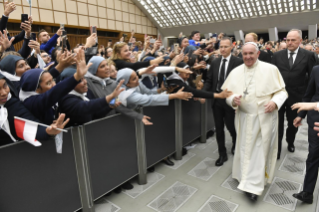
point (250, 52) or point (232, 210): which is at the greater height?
point (250, 52)

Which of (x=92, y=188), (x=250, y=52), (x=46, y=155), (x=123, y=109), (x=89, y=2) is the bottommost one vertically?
(x=92, y=188)

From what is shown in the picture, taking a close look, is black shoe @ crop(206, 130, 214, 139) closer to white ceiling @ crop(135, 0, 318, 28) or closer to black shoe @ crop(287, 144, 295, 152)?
black shoe @ crop(287, 144, 295, 152)

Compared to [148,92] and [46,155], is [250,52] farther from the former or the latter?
[46,155]

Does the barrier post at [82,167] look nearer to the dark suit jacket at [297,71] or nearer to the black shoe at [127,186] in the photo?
the black shoe at [127,186]

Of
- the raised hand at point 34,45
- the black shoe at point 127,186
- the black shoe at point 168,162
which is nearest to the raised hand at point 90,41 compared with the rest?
the raised hand at point 34,45

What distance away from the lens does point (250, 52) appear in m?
2.32

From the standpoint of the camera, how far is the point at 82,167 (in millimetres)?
2033

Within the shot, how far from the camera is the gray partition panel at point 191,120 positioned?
3504 millimetres

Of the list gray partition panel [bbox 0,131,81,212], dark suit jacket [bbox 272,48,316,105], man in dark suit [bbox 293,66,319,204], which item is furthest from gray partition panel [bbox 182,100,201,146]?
gray partition panel [bbox 0,131,81,212]

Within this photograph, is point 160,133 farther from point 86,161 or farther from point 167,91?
point 86,161

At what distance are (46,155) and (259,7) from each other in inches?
966

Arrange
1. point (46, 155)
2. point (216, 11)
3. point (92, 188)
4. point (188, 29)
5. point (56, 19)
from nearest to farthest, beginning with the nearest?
point (46, 155)
point (92, 188)
point (56, 19)
point (216, 11)
point (188, 29)

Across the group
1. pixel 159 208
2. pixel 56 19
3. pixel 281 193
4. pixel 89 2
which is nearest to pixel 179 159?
pixel 159 208

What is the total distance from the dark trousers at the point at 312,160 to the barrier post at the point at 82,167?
89.9 inches
